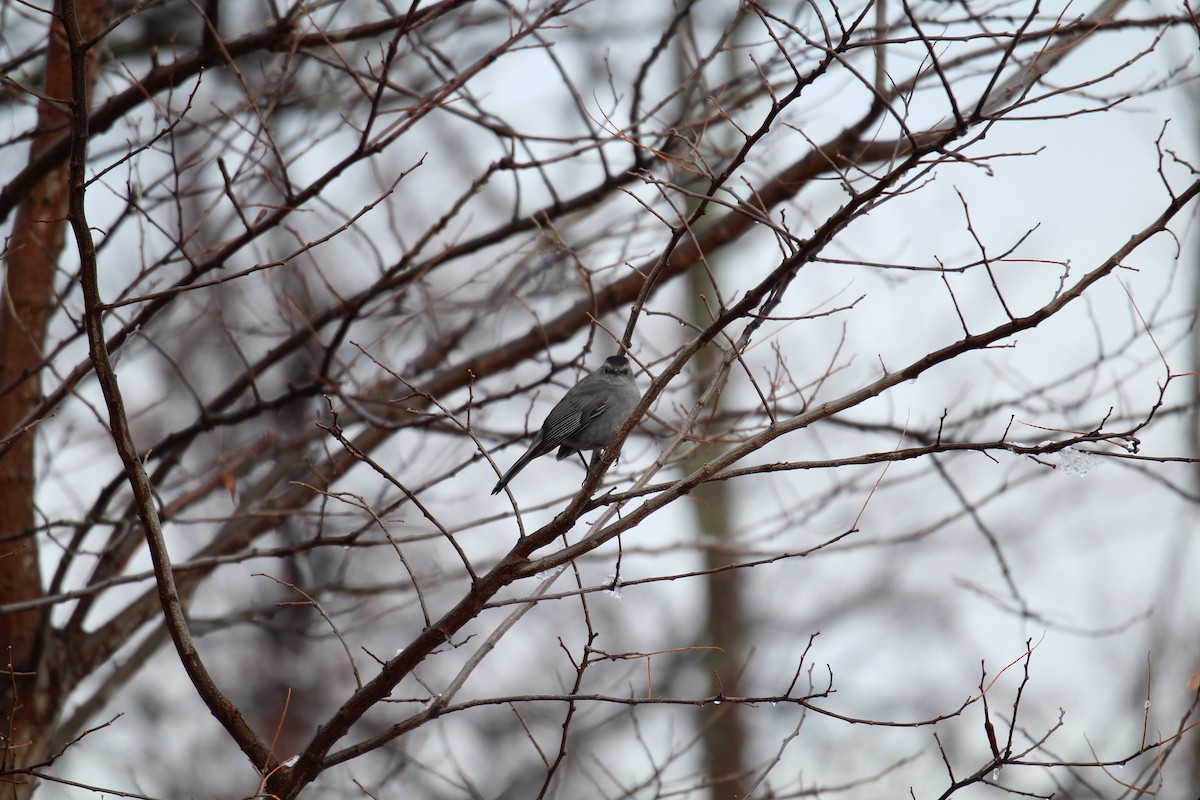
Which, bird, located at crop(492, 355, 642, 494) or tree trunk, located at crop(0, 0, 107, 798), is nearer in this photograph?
tree trunk, located at crop(0, 0, 107, 798)

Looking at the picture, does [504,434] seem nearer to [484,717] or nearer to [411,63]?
[411,63]

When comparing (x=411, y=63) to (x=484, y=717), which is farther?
(x=484, y=717)

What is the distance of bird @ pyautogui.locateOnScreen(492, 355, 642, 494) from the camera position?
4.49m

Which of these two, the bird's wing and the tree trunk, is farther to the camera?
the bird's wing

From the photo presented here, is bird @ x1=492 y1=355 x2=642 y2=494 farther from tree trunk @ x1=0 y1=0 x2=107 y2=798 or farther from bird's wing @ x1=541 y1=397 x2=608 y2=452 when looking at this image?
tree trunk @ x1=0 y1=0 x2=107 y2=798

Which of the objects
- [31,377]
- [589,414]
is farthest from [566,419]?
[31,377]

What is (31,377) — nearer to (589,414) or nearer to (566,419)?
(566,419)

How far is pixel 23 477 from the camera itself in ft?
13.4

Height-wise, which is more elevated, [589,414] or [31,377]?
[589,414]

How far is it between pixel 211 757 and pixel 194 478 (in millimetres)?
7473

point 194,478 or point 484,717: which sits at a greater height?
point 484,717

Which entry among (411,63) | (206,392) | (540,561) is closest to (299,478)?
(540,561)

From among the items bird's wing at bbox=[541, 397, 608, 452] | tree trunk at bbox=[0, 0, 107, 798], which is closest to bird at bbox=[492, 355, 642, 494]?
bird's wing at bbox=[541, 397, 608, 452]

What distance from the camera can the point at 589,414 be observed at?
459 cm
